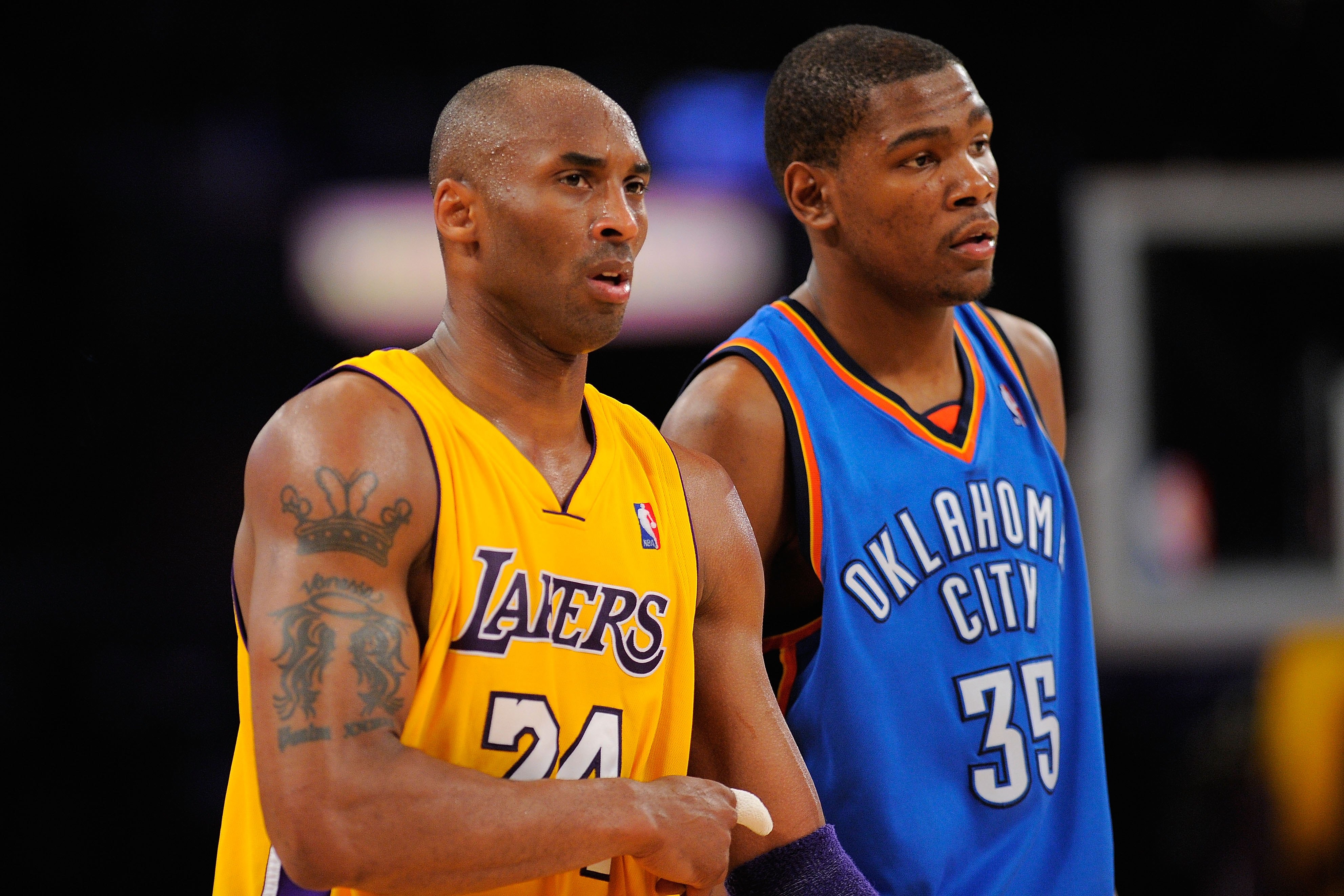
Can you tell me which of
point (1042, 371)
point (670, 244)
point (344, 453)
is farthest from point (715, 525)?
point (670, 244)

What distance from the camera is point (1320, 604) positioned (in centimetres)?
634

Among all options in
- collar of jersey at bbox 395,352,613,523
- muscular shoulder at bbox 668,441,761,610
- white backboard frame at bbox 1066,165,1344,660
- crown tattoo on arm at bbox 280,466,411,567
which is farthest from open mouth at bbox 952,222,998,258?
white backboard frame at bbox 1066,165,1344,660

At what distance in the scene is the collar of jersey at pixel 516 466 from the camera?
1877 millimetres

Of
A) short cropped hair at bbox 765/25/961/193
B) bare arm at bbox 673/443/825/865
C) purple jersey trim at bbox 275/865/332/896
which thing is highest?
short cropped hair at bbox 765/25/961/193

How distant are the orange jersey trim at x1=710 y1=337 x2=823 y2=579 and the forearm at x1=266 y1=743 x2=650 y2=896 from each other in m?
0.69

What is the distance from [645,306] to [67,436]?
2750mm

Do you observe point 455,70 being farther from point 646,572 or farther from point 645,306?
point 646,572

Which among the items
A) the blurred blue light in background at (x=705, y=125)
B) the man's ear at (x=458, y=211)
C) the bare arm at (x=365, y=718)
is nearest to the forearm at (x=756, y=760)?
the bare arm at (x=365, y=718)

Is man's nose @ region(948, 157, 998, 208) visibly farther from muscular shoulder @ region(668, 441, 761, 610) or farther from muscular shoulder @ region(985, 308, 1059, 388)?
muscular shoulder @ region(668, 441, 761, 610)

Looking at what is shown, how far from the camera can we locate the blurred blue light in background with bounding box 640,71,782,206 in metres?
6.75

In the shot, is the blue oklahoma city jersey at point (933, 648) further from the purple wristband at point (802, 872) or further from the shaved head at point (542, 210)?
the shaved head at point (542, 210)

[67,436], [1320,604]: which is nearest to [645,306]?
[67,436]

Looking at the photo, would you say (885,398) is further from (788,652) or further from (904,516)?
(788,652)

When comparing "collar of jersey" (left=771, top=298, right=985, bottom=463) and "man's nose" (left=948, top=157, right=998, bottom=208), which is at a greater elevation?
"man's nose" (left=948, top=157, right=998, bottom=208)
